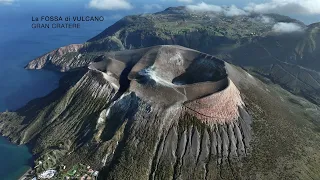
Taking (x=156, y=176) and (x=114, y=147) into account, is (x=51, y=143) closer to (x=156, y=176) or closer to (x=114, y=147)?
(x=114, y=147)

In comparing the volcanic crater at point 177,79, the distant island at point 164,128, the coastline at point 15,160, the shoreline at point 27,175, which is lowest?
the coastline at point 15,160

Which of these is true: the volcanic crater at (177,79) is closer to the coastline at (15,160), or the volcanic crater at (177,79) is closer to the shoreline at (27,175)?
the coastline at (15,160)

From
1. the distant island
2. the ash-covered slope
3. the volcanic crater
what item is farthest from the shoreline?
the volcanic crater

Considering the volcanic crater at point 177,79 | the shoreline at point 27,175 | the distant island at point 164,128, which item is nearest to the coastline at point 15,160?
the shoreline at point 27,175

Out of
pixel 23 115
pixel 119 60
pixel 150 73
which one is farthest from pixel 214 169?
pixel 23 115

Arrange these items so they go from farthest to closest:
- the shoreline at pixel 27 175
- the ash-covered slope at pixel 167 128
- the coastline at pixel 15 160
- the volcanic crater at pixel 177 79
Answer: the volcanic crater at pixel 177 79 < the coastline at pixel 15 160 < the shoreline at pixel 27 175 < the ash-covered slope at pixel 167 128

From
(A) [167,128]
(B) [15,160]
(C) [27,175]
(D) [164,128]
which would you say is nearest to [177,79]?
(A) [167,128]

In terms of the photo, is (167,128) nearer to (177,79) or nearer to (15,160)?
(177,79)

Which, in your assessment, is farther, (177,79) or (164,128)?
(177,79)

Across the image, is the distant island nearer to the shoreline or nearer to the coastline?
the shoreline

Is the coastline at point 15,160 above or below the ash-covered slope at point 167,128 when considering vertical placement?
below
